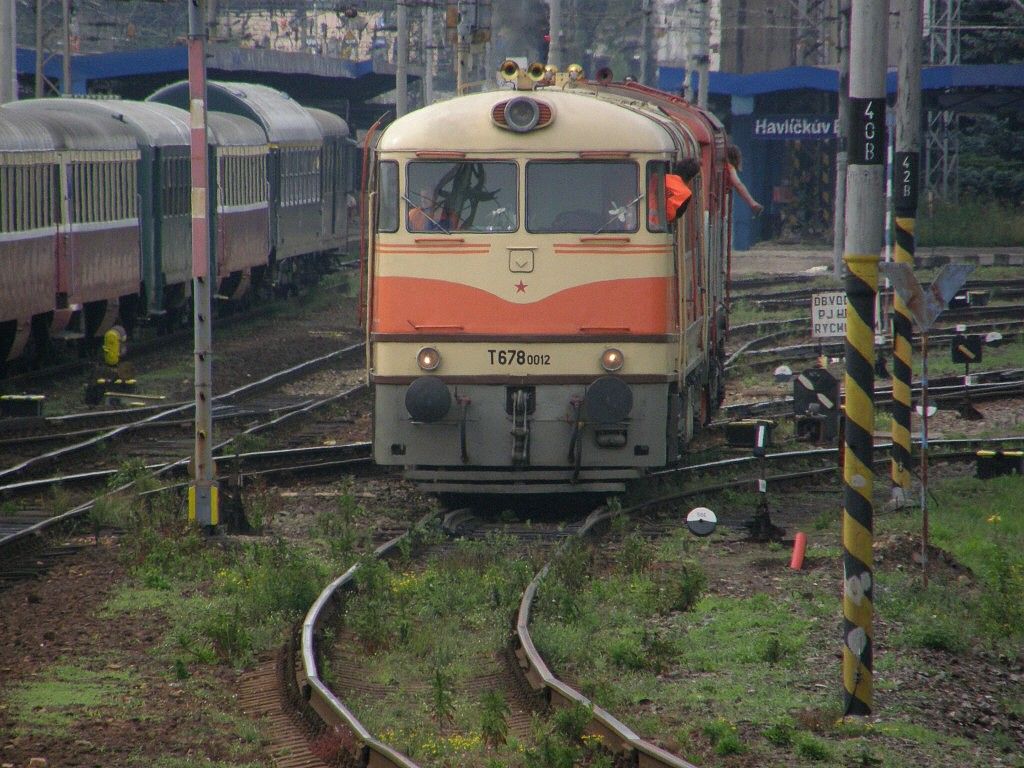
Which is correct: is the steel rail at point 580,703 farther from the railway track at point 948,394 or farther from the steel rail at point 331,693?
the railway track at point 948,394

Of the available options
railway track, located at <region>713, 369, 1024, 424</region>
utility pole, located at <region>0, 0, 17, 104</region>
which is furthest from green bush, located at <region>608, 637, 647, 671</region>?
utility pole, located at <region>0, 0, 17, 104</region>

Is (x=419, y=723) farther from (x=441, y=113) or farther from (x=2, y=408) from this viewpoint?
(x=2, y=408)

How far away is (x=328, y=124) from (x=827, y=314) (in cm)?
2195

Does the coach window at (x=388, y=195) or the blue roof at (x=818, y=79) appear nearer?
the coach window at (x=388, y=195)

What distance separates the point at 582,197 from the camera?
41.5 feet

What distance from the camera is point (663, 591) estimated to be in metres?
10.5

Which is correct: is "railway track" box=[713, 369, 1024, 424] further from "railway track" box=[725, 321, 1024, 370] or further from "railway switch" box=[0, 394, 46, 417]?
"railway switch" box=[0, 394, 46, 417]

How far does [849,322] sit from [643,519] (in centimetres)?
534

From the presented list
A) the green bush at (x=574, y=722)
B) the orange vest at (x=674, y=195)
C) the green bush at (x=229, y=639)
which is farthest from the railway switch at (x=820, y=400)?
the green bush at (x=574, y=722)

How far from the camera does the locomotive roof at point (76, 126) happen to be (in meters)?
21.5

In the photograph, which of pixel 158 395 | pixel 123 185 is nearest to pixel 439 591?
pixel 158 395

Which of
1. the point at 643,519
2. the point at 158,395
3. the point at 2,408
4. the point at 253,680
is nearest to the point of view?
the point at 253,680

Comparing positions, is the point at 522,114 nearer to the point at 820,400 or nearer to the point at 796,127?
the point at 820,400

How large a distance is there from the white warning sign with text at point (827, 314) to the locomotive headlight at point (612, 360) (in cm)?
572
